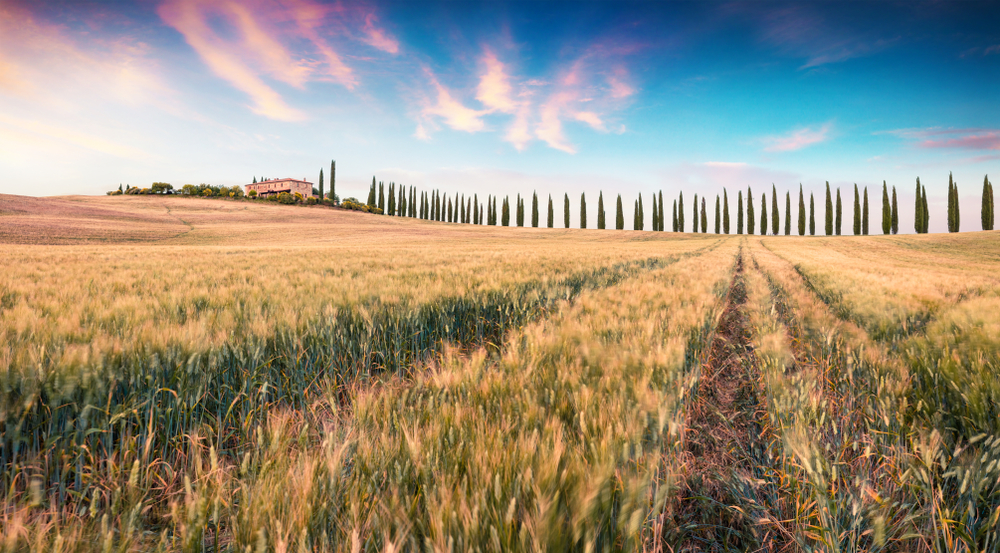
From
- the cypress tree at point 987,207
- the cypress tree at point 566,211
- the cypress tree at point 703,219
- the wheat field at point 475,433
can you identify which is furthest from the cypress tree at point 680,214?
the wheat field at point 475,433

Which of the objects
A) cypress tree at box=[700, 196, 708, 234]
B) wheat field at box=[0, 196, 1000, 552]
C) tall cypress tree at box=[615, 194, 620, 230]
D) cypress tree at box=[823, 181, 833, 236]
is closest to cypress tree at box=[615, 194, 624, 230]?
tall cypress tree at box=[615, 194, 620, 230]

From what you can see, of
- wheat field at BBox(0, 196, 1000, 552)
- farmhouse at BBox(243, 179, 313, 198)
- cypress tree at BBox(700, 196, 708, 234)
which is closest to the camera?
wheat field at BBox(0, 196, 1000, 552)

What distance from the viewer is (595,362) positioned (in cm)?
226

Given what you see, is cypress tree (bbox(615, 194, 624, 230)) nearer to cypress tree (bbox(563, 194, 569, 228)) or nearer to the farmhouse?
cypress tree (bbox(563, 194, 569, 228))

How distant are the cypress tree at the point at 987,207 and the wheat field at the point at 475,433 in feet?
284

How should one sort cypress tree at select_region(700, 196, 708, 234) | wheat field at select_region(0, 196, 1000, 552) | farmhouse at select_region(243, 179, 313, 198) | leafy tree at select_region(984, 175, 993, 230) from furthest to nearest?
1. farmhouse at select_region(243, 179, 313, 198)
2. cypress tree at select_region(700, 196, 708, 234)
3. leafy tree at select_region(984, 175, 993, 230)
4. wheat field at select_region(0, 196, 1000, 552)

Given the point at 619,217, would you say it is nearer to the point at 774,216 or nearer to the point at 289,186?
the point at 774,216

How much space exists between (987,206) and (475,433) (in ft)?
303

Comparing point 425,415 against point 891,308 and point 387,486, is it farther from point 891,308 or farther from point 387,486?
point 891,308

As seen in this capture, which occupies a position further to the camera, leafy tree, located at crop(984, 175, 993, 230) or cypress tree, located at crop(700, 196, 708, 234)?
cypress tree, located at crop(700, 196, 708, 234)

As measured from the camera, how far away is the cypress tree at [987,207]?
55.9 metres

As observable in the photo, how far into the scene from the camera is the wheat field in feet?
3.54

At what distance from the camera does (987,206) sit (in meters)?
56.3

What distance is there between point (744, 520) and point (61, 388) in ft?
10.3
